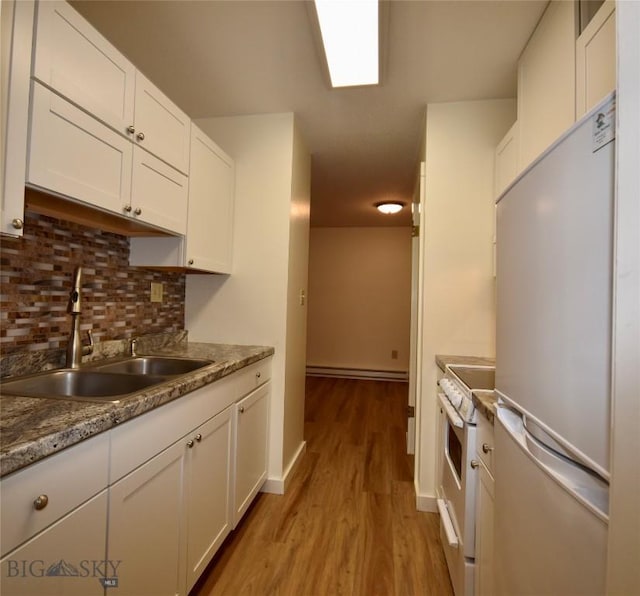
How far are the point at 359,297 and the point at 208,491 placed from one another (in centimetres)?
419

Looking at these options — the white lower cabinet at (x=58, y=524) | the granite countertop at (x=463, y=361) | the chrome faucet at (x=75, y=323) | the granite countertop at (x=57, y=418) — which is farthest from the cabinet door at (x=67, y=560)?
the granite countertop at (x=463, y=361)

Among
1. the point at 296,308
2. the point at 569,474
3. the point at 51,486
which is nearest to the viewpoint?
the point at 569,474

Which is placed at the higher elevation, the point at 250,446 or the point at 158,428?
the point at 158,428

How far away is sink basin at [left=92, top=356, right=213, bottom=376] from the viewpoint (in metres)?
1.61

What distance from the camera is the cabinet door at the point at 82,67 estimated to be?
94 cm

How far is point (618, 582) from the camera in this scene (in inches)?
17.4

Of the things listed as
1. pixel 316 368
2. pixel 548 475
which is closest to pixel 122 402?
pixel 548 475

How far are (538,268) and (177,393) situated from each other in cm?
110

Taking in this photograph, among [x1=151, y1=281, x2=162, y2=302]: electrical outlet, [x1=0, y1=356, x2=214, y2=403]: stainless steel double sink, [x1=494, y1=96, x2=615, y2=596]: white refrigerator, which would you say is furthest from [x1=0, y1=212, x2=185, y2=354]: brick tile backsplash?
[x1=494, y1=96, x2=615, y2=596]: white refrigerator

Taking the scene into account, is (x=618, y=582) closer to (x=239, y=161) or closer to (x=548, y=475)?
(x=548, y=475)

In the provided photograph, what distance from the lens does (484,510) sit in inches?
41.7

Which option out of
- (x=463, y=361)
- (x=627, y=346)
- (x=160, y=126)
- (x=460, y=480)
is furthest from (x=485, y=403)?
(x=160, y=126)

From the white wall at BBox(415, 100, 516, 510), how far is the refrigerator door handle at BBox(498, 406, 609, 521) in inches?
48.7

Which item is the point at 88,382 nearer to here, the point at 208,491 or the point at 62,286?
the point at 62,286
